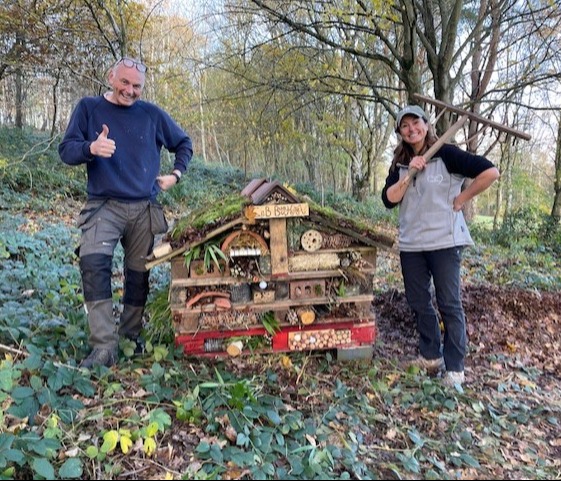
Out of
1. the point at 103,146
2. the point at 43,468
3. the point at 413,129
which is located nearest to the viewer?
the point at 43,468

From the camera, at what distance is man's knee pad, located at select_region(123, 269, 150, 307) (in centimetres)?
331

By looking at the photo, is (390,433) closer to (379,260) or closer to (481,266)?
(379,260)

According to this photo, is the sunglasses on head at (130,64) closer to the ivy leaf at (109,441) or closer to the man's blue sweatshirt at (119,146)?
the man's blue sweatshirt at (119,146)

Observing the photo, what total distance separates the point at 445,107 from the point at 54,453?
3477mm

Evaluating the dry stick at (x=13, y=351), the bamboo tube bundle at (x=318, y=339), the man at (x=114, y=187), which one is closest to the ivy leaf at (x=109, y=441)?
the man at (x=114, y=187)

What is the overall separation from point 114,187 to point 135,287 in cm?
77

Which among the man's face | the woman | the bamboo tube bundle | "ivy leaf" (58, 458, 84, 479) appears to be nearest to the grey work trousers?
the man's face

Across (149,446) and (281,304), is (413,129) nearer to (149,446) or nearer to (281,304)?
(281,304)

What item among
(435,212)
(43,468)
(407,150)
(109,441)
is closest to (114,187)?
(109,441)

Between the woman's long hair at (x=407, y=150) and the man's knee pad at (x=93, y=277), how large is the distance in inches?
89.4

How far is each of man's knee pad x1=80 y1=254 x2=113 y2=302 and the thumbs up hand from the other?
70cm

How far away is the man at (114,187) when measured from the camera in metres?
3.00

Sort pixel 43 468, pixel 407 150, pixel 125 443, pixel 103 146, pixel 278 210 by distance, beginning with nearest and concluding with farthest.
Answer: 1. pixel 43 468
2. pixel 125 443
3. pixel 103 146
4. pixel 278 210
5. pixel 407 150

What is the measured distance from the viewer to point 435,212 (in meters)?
3.22
